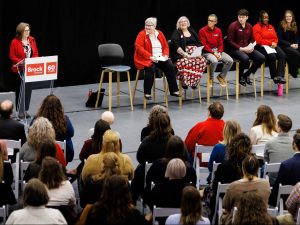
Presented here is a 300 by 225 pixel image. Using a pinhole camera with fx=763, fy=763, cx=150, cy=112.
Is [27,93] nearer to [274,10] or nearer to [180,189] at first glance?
[180,189]

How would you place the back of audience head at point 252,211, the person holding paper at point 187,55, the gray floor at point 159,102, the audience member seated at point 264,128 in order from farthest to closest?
the person holding paper at point 187,55, the gray floor at point 159,102, the audience member seated at point 264,128, the back of audience head at point 252,211

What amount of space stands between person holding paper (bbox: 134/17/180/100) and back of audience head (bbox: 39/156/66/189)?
5.64m

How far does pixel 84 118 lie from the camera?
11219 mm

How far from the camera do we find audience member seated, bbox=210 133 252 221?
6793 millimetres

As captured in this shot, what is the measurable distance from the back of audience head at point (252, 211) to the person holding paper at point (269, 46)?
764 centimetres

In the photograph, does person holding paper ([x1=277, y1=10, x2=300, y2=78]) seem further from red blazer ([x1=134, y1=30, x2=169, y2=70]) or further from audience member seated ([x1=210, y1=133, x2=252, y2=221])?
audience member seated ([x1=210, y1=133, x2=252, y2=221])

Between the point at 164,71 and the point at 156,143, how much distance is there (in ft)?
14.9

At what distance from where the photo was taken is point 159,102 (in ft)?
40.4

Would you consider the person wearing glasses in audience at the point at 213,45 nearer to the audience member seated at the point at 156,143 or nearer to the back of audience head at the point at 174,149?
the audience member seated at the point at 156,143

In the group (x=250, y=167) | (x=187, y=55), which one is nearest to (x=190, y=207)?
(x=250, y=167)

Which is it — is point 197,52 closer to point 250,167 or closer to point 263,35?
point 263,35

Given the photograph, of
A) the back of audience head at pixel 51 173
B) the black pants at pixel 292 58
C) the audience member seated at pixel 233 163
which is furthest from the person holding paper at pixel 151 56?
the back of audience head at pixel 51 173

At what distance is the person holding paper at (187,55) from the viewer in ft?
38.9

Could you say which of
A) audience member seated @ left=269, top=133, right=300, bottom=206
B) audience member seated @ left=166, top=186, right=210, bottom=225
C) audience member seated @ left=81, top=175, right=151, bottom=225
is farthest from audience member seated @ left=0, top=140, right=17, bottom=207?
audience member seated @ left=269, top=133, right=300, bottom=206
